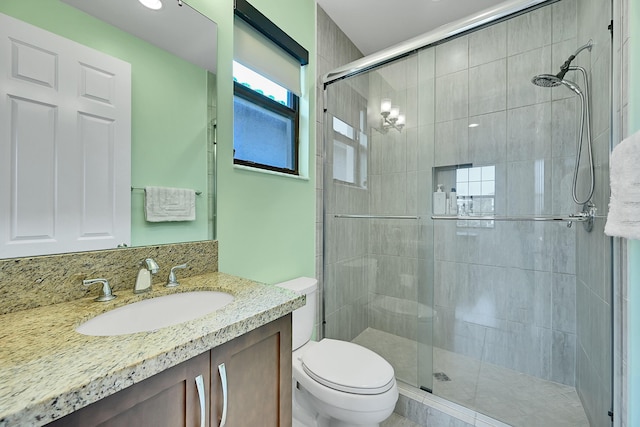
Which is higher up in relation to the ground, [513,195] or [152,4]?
[152,4]

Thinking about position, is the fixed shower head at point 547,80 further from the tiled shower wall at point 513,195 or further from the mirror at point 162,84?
the mirror at point 162,84

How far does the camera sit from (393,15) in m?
1.98

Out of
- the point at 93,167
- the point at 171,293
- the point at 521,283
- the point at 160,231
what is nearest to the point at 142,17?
the point at 93,167

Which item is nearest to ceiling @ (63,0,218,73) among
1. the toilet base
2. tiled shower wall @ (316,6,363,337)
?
tiled shower wall @ (316,6,363,337)

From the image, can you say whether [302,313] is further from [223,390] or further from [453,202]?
[453,202]

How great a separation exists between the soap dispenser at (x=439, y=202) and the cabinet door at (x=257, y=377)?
1469 mm

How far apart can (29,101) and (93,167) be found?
0.76 ft

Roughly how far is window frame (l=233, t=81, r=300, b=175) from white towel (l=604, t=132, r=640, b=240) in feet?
4.97

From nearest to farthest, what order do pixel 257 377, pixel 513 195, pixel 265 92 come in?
pixel 257 377
pixel 265 92
pixel 513 195

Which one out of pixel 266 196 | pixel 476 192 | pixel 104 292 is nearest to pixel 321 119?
pixel 266 196

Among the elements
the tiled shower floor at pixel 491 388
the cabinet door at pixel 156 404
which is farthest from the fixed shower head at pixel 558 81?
the cabinet door at pixel 156 404

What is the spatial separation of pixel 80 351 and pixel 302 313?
3.40 ft

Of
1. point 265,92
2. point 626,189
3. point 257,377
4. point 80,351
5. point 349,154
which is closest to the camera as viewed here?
point 80,351

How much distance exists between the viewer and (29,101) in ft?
2.59
